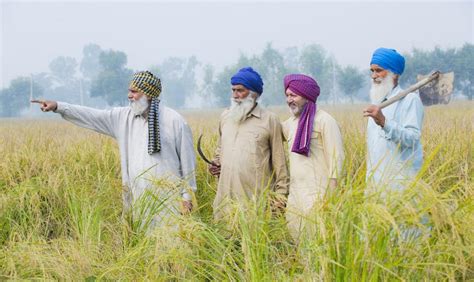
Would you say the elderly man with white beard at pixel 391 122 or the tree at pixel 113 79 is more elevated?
the elderly man with white beard at pixel 391 122

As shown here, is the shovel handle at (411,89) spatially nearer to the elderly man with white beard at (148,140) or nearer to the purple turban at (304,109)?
the purple turban at (304,109)

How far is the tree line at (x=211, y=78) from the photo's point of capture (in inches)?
2901

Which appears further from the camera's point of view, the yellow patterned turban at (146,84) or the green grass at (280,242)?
the yellow patterned turban at (146,84)

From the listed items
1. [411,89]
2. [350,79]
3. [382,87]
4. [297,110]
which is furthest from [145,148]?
[350,79]

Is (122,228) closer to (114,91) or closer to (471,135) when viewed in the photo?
(471,135)

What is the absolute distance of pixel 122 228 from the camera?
13.1 feet

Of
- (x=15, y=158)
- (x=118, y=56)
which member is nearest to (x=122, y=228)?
(x=15, y=158)

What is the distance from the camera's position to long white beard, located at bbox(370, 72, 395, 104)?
355cm

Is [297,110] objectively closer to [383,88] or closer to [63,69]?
[383,88]

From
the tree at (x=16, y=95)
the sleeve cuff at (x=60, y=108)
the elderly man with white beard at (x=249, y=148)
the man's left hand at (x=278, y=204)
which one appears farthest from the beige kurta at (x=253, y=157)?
the tree at (x=16, y=95)

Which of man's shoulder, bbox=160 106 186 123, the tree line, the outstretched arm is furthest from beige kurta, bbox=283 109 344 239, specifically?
the tree line

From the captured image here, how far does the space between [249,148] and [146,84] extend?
849mm

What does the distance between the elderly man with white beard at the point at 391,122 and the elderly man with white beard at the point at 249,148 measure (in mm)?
642

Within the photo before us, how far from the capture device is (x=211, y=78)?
324 feet
